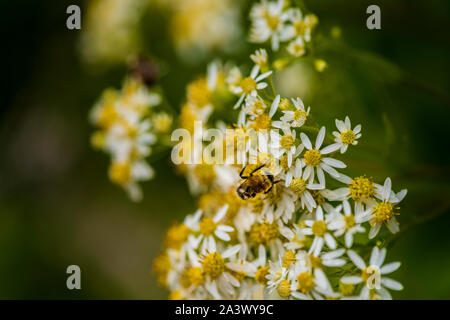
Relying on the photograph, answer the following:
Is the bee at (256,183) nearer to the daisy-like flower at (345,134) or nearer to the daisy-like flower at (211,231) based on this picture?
the daisy-like flower at (211,231)

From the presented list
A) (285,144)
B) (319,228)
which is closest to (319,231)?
(319,228)

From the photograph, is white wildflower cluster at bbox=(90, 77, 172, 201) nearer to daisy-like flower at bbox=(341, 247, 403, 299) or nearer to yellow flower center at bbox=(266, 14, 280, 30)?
yellow flower center at bbox=(266, 14, 280, 30)

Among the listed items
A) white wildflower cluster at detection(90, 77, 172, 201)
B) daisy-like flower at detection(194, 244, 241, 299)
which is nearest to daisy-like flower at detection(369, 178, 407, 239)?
daisy-like flower at detection(194, 244, 241, 299)

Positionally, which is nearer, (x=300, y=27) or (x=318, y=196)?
(x=318, y=196)

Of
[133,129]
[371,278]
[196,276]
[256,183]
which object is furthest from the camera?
[133,129]

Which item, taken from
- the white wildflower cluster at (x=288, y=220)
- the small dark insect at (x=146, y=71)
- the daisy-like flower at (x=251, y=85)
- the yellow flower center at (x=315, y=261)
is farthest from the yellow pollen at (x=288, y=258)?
the small dark insect at (x=146, y=71)

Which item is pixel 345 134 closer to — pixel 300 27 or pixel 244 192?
pixel 244 192
